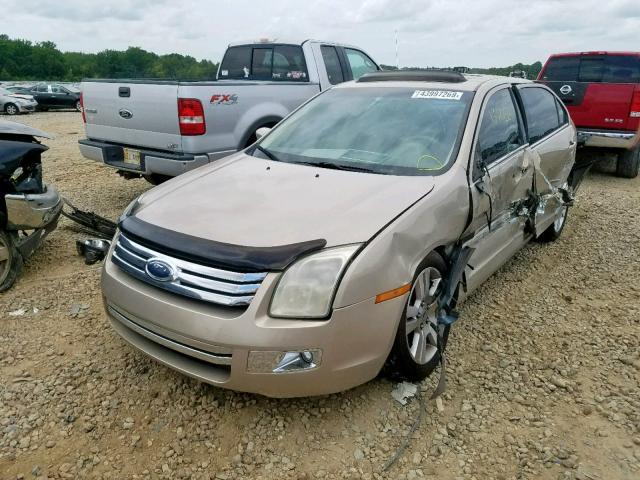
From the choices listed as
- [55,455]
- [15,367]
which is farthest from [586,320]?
[15,367]

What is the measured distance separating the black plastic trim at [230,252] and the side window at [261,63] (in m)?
5.31

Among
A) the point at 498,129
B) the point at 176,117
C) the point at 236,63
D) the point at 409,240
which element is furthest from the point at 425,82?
the point at 236,63

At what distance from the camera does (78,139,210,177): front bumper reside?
5.18 metres

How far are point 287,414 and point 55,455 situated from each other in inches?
42.8

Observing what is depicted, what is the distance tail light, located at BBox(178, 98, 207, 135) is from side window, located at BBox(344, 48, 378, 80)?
119 inches

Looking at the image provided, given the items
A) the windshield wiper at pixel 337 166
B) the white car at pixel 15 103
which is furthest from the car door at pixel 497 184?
the white car at pixel 15 103

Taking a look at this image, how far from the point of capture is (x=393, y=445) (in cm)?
243

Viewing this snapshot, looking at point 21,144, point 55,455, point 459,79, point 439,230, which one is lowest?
point 55,455

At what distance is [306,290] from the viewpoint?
224cm

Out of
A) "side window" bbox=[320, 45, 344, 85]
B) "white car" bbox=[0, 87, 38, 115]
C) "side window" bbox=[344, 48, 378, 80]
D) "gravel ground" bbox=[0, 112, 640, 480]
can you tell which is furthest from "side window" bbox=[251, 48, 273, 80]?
"white car" bbox=[0, 87, 38, 115]

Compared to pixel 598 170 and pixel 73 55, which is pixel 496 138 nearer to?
pixel 598 170

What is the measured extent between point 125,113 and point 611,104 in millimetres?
6695

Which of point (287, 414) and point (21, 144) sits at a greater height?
point (21, 144)

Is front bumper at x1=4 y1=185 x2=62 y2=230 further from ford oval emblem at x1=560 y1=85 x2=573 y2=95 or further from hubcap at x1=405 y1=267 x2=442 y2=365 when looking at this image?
ford oval emblem at x1=560 y1=85 x2=573 y2=95
